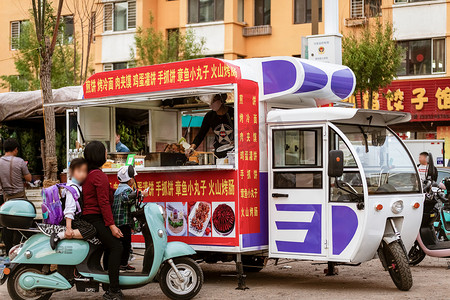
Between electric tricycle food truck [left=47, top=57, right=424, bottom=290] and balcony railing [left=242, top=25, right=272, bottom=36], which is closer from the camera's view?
electric tricycle food truck [left=47, top=57, right=424, bottom=290]

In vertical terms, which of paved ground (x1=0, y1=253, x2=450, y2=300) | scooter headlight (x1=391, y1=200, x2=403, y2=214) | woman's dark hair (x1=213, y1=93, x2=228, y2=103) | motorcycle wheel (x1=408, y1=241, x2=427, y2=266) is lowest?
paved ground (x1=0, y1=253, x2=450, y2=300)

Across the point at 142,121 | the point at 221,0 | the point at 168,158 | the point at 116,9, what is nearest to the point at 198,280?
the point at 168,158

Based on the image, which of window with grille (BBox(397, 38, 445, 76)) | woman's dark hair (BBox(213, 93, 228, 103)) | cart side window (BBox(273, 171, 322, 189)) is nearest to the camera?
cart side window (BBox(273, 171, 322, 189))

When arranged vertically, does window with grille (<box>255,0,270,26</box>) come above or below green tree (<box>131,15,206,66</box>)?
above

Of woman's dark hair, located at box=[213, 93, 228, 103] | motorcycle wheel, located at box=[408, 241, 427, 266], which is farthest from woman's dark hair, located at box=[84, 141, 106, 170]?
motorcycle wheel, located at box=[408, 241, 427, 266]

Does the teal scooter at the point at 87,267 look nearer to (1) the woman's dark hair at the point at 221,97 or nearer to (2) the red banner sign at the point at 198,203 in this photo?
(2) the red banner sign at the point at 198,203

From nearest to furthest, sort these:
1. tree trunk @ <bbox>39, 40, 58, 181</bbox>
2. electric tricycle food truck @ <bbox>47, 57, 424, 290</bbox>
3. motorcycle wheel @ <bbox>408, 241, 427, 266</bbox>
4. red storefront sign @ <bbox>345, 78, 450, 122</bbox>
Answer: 1. electric tricycle food truck @ <bbox>47, 57, 424, 290</bbox>
2. motorcycle wheel @ <bbox>408, 241, 427, 266</bbox>
3. tree trunk @ <bbox>39, 40, 58, 181</bbox>
4. red storefront sign @ <bbox>345, 78, 450, 122</bbox>

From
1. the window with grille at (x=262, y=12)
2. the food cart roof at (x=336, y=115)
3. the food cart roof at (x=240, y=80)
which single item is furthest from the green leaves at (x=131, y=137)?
the window with grille at (x=262, y=12)

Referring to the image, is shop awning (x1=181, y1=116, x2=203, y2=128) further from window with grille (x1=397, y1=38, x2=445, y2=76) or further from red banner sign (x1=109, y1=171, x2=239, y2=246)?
window with grille (x1=397, y1=38, x2=445, y2=76)

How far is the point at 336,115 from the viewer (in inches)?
364

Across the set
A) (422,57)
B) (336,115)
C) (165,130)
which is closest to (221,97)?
(336,115)

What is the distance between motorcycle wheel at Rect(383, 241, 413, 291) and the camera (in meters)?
9.07

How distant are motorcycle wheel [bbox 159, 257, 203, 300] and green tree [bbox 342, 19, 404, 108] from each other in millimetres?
16751

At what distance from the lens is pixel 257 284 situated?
10.1 m
